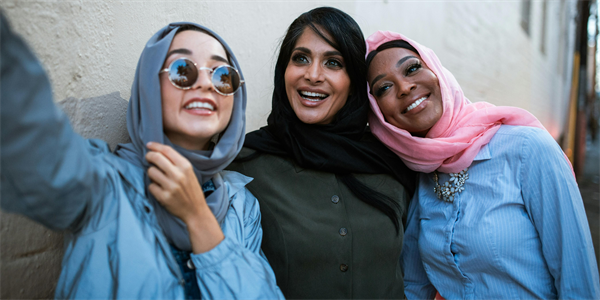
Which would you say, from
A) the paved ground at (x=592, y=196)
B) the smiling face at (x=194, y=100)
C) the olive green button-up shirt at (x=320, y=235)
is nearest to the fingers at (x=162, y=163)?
the smiling face at (x=194, y=100)

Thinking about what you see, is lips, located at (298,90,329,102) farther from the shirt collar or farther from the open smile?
the open smile

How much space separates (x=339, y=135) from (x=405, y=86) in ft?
1.42

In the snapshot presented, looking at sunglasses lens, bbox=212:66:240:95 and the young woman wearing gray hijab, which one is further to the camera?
sunglasses lens, bbox=212:66:240:95

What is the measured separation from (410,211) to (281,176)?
83 cm

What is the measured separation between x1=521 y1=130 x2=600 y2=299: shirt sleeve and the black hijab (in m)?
0.62

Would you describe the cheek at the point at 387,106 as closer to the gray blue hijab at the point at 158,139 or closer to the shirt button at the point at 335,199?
the shirt button at the point at 335,199

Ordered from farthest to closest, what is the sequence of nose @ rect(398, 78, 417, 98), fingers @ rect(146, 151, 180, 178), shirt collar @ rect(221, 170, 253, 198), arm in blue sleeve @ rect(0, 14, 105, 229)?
1. nose @ rect(398, 78, 417, 98)
2. shirt collar @ rect(221, 170, 253, 198)
3. fingers @ rect(146, 151, 180, 178)
4. arm in blue sleeve @ rect(0, 14, 105, 229)

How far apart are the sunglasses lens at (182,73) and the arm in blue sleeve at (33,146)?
0.40 metres

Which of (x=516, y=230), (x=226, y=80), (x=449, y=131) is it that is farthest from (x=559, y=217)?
(x=226, y=80)

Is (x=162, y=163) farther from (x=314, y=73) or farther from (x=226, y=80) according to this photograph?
(x=314, y=73)

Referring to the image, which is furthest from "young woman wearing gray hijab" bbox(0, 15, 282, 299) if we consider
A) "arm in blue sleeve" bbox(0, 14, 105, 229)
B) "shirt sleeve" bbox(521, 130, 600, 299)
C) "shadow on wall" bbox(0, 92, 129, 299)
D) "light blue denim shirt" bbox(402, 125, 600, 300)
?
"shirt sleeve" bbox(521, 130, 600, 299)

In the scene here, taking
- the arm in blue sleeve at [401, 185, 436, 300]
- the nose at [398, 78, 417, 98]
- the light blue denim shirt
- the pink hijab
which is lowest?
the arm in blue sleeve at [401, 185, 436, 300]

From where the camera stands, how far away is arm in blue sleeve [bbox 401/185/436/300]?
2.07 m

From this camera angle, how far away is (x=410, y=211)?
2.08 meters
